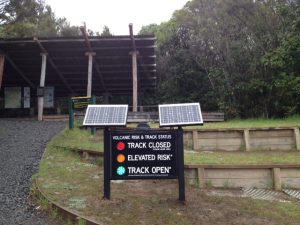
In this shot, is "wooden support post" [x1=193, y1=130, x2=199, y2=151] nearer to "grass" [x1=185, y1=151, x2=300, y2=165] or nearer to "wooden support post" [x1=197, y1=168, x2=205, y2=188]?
"grass" [x1=185, y1=151, x2=300, y2=165]

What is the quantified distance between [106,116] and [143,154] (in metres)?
0.84

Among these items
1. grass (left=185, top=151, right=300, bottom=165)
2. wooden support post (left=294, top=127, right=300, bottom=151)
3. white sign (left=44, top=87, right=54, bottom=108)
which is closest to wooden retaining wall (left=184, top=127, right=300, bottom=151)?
wooden support post (left=294, top=127, right=300, bottom=151)

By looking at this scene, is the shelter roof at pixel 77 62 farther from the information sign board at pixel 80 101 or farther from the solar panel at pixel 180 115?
the solar panel at pixel 180 115

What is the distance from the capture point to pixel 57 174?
7.10 m

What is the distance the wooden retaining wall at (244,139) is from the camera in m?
9.54

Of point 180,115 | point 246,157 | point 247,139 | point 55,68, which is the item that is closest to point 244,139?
point 247,139

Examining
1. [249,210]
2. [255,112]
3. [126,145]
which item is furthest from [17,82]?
[249,210]

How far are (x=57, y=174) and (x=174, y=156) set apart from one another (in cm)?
257

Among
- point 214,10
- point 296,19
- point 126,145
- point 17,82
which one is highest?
point 214,10

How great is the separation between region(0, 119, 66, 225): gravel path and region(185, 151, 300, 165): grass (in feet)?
10.1

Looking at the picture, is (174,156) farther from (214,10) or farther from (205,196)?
(214,10)

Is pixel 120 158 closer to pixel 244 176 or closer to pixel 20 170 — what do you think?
pixel 244 176

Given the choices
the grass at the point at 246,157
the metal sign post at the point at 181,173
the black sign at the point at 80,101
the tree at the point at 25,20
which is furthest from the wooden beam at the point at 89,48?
the metal sign post at the point at 181,173

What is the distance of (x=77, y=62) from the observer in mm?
19031
